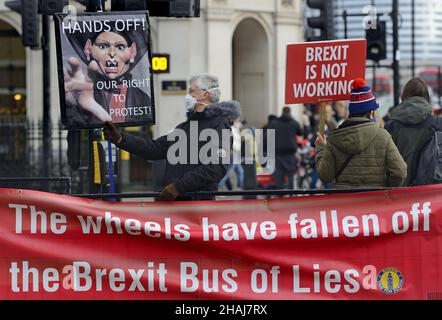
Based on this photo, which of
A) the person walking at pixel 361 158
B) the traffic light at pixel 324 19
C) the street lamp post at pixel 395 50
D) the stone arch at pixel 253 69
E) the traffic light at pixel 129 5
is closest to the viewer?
the person walking at pixel 361 158

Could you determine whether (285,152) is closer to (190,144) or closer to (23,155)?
(23,155)

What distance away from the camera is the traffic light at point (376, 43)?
19.7m

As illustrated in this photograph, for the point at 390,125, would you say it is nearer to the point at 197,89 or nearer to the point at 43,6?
the point at 197,89

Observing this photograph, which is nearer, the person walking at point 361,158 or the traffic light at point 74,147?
the person walking at point 361,158

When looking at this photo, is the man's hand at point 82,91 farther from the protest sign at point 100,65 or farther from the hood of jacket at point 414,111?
the hood of jacket at point 414,111

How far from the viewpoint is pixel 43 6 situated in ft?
35.5

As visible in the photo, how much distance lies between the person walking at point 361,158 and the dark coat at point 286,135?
1126 cm

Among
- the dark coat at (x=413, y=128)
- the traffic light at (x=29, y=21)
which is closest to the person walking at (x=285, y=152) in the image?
the traffic light at (x=29, y=21)

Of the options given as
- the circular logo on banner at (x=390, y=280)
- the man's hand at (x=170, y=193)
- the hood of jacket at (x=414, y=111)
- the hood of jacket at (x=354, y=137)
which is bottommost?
the circular logo on banner at (x=390, y=280)

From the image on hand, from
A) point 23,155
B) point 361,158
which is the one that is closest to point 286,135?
point 23,155
